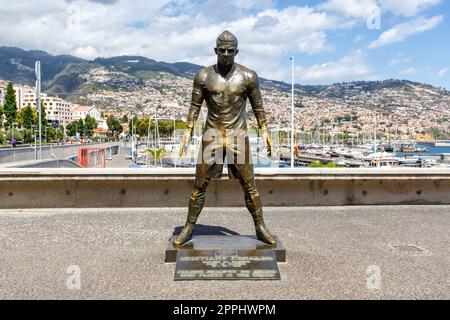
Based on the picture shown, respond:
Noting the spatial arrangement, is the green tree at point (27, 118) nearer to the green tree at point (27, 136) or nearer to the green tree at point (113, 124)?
the green tree at point (27, 136)

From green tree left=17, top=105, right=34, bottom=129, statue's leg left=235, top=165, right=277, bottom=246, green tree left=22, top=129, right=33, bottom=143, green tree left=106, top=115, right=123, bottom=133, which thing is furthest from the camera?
green tree left=106, top=115, right=123, bottom=133

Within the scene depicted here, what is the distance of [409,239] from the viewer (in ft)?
23.0

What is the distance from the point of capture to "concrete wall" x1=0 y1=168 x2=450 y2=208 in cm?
909

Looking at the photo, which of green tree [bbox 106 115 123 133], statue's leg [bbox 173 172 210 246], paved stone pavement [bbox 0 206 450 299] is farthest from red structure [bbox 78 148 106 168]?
green tree [bbox 106 115 123 133]

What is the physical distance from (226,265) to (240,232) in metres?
1.99

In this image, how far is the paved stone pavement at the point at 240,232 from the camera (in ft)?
15.6

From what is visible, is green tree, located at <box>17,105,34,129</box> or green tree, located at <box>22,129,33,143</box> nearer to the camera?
green tree, located at <box>22,129,33,143</box>

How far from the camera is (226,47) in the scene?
18.7 feet

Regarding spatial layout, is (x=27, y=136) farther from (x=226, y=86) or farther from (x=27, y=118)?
(x=226, y=86)

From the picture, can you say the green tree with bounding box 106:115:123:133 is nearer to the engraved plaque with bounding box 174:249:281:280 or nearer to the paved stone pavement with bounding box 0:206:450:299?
the paved stone pavement with bounding box 0:206:450:299

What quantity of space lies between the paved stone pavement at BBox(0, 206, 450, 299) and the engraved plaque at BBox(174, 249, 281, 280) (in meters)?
0.12
